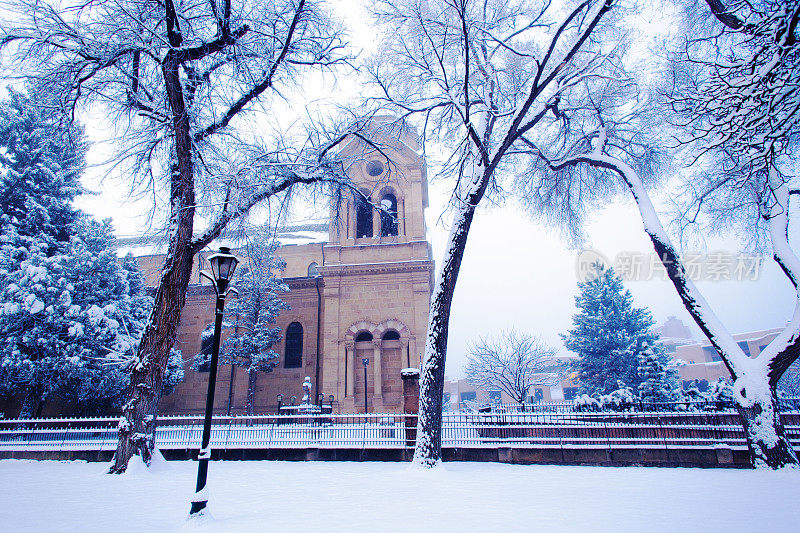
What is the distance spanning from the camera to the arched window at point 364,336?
69.9 feet

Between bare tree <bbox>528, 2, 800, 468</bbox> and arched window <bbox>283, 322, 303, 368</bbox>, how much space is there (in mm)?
16321

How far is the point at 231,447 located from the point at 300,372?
1195 cm

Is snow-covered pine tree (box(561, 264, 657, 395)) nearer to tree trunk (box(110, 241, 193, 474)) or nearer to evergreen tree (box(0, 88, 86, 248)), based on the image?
tree trunk (box(110, 241, 193, 474))

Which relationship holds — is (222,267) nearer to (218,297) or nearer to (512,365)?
(218,297)

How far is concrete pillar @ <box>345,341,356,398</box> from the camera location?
19.8m

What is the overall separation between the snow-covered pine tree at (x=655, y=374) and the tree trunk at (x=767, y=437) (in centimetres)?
1354

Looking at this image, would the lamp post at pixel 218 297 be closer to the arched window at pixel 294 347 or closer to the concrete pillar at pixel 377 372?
the concrete pillar at pixel 377 372

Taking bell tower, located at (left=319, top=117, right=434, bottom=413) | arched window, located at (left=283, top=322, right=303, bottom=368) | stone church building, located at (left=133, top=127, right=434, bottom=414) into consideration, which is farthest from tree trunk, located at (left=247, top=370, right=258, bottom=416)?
bell tower, located at (left=319, top=117, right=434, bottom=413)

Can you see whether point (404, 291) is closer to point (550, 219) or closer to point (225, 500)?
point (550, 219)

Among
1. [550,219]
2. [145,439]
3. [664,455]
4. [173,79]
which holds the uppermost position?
[173,79]

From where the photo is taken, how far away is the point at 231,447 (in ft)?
37.9

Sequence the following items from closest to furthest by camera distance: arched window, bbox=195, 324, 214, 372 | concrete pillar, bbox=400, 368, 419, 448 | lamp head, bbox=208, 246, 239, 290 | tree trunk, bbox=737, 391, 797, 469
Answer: lamp head, bbox=208, 246, 239, 290, tree trunk, bbox=737, 391, 797, 469, concrete pillar, bbox=400, 368, 419, 448, arched window, bbox=195, 324, 214, 372

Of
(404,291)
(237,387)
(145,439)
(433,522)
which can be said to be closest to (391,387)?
(404,291)

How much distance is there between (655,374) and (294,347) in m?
20.9
